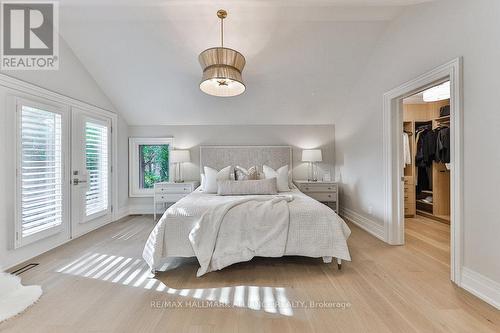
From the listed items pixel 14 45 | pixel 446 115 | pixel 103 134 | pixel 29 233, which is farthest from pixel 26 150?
pixel 446 115

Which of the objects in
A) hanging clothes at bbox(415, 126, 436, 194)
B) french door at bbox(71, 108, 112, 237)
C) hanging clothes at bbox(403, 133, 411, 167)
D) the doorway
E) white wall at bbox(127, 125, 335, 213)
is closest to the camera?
the doorway

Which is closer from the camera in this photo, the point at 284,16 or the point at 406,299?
the point at 406,299

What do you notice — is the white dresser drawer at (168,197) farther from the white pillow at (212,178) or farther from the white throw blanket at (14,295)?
the white throw blanket at (14,295)

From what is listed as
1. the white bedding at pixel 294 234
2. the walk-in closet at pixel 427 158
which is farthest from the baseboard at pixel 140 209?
the walk-in closet at pixel 427 158

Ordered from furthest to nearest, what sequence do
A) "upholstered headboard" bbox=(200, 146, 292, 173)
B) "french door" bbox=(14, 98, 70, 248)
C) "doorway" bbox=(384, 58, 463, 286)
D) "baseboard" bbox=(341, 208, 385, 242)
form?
"upholstered headboard" bbox=(200, 146, 292, 173)
"baseboard" bbox=(341, 208, 385, 242)
"french door" bbox=(14, 98, 70, 248)
"doorway" bbox=(384, 58, 463, 286)

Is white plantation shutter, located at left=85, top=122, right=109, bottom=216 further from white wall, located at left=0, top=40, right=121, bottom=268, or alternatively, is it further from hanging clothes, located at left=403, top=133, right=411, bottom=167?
hanging clothes, located at left=403, top=133, right=411, bottom=167

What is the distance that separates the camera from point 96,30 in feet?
10.9

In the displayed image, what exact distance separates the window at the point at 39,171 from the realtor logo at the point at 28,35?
1.81 ft

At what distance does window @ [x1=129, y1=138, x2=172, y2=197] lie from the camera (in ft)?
16.8

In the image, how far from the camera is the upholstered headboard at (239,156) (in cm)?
505

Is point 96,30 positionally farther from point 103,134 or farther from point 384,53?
point 384,53

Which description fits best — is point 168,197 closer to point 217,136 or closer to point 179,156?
point 179,156

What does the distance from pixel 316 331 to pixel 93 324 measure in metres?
1.58

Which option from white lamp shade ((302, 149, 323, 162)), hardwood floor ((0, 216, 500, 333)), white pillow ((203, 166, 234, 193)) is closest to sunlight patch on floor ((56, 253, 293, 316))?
hardwood floor ((0, 216, 500, 333))
